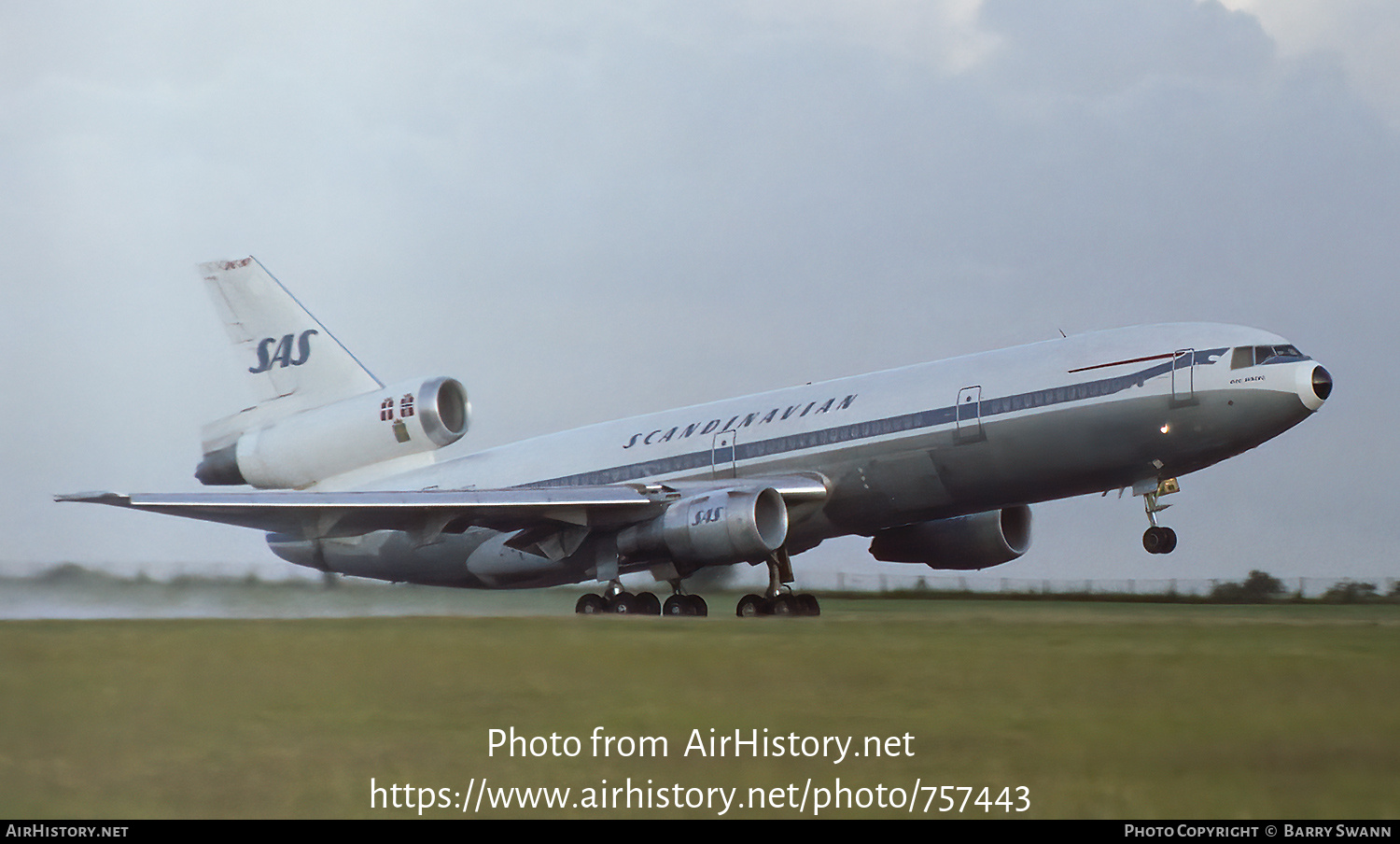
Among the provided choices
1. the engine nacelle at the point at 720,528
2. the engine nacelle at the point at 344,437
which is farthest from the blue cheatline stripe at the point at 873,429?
the engine nacelle at the point at 344,437

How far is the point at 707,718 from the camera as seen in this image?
10.5m

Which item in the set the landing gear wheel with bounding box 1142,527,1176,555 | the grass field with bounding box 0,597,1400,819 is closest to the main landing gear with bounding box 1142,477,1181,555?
the landing gear wheel with bounding box 1142,527,1176,555

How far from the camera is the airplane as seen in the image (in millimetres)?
21781

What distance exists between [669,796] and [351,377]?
2305 centimetres

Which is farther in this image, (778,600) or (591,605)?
(778,600)

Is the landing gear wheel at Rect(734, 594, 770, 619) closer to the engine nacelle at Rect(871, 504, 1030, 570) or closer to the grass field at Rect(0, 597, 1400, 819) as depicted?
the engine nacelle at Rect(871, 504, 1030, 570)

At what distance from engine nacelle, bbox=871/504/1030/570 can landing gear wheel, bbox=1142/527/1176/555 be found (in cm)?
586

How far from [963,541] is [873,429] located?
460cm

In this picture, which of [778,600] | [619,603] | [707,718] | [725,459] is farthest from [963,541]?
[707,718]

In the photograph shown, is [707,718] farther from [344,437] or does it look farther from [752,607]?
[344,437]

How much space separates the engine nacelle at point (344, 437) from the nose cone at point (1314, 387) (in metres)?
15.3

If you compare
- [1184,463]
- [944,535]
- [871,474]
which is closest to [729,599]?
[944,535]

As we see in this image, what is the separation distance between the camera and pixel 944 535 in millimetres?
27594

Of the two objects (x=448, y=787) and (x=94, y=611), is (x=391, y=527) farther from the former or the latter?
(x=448, y=787)
